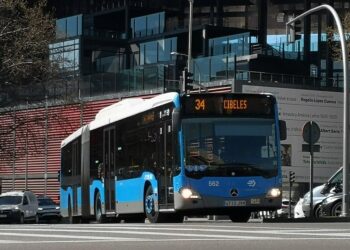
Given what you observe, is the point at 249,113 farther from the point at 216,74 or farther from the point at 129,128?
the point at 216,74

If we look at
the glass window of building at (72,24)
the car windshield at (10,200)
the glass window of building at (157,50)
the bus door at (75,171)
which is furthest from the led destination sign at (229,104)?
the glass window of building at (72,24)

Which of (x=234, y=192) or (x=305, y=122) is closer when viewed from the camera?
(x=234, y=192)

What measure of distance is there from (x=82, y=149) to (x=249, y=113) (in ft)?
29.9

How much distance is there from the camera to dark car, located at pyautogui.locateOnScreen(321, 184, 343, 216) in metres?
27.1

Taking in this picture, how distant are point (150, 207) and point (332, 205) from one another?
8896mm

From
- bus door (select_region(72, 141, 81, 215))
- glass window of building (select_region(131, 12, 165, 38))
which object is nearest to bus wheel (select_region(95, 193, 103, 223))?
bus door (select_region(72, 141, 81, 215))

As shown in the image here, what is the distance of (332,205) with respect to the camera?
89.7 feet

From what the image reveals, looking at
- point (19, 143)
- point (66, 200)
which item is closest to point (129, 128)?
point (66, 200)

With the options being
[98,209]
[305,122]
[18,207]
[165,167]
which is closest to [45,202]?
[18,207]

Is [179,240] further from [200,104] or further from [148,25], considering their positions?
[148,25]

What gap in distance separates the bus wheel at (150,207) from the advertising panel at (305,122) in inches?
983

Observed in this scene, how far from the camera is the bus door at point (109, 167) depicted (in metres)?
23.6

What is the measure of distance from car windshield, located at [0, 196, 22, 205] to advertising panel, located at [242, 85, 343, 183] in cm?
1334

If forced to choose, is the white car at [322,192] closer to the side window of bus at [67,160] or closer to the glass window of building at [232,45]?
→ the side window of bus at [67,160]
